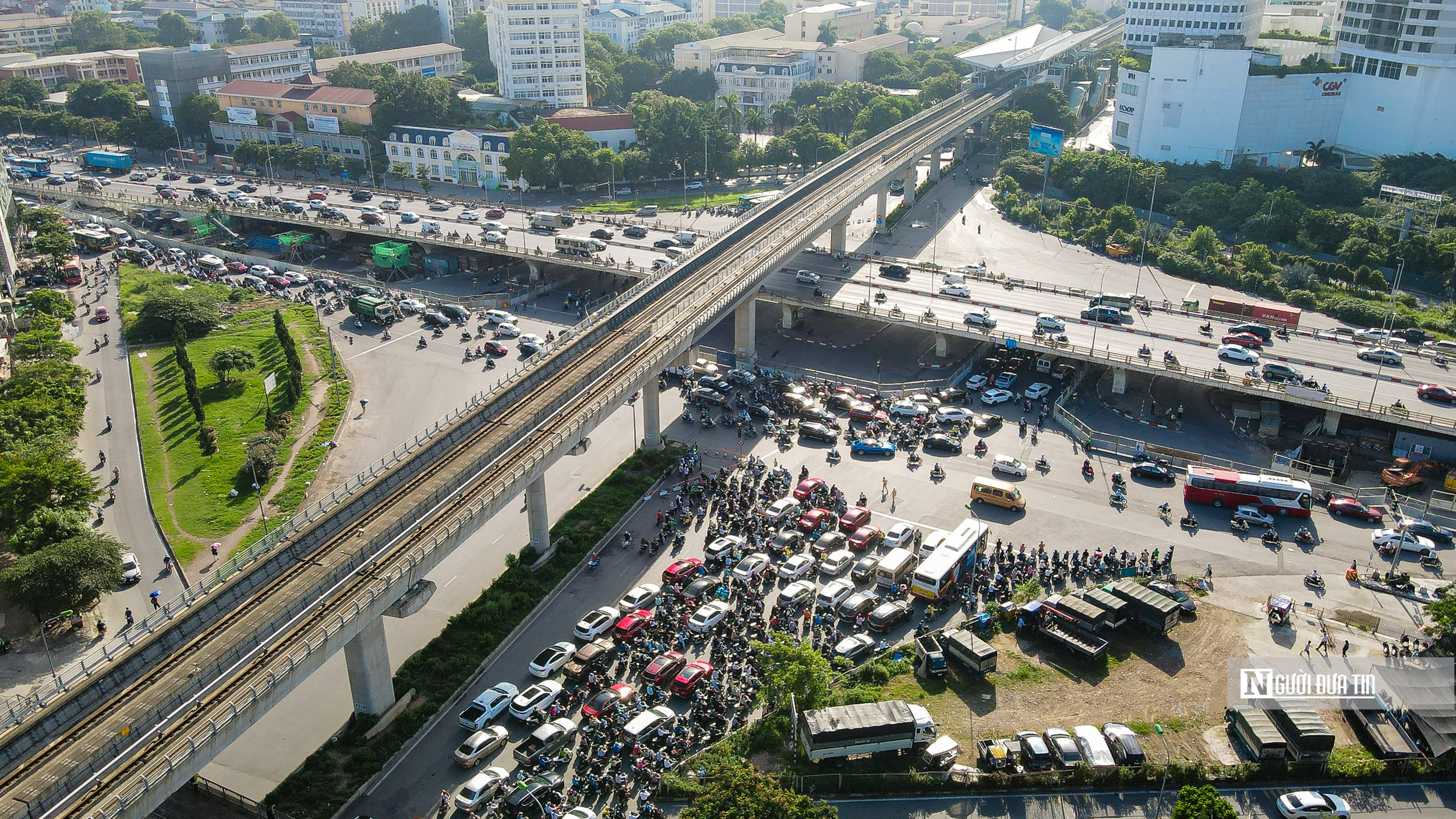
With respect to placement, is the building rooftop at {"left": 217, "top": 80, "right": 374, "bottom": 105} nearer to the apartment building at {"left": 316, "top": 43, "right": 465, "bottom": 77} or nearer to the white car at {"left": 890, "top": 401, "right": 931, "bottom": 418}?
the apartment building at {"left": 316, "top": 43, "right": 465, "bottom": 77}

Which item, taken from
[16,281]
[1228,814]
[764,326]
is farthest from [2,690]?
[16,281]

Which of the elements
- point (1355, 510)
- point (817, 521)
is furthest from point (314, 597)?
point (1355, 510)

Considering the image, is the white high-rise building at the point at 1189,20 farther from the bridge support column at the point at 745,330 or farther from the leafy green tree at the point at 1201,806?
the leafy green tree at the point at 1201,806

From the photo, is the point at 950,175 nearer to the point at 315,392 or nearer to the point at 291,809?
the point at 315,392

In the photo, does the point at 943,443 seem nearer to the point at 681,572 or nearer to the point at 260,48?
the point at 681,572

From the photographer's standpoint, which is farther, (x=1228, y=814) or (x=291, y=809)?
(x=291, y=809)

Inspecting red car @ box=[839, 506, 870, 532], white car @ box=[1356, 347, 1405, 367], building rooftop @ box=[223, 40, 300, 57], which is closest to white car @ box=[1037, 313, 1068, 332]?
white car @ box=[1356, 347, 1405, 367]

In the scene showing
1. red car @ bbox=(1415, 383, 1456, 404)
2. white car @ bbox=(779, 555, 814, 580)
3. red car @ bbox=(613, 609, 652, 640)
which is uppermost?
red car @ bbox=(1415, 383, 1456, 404)

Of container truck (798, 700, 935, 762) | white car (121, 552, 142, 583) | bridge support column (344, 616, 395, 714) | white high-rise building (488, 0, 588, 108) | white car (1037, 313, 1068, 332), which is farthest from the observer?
white high-rise building (488, 0, 588, 108)
